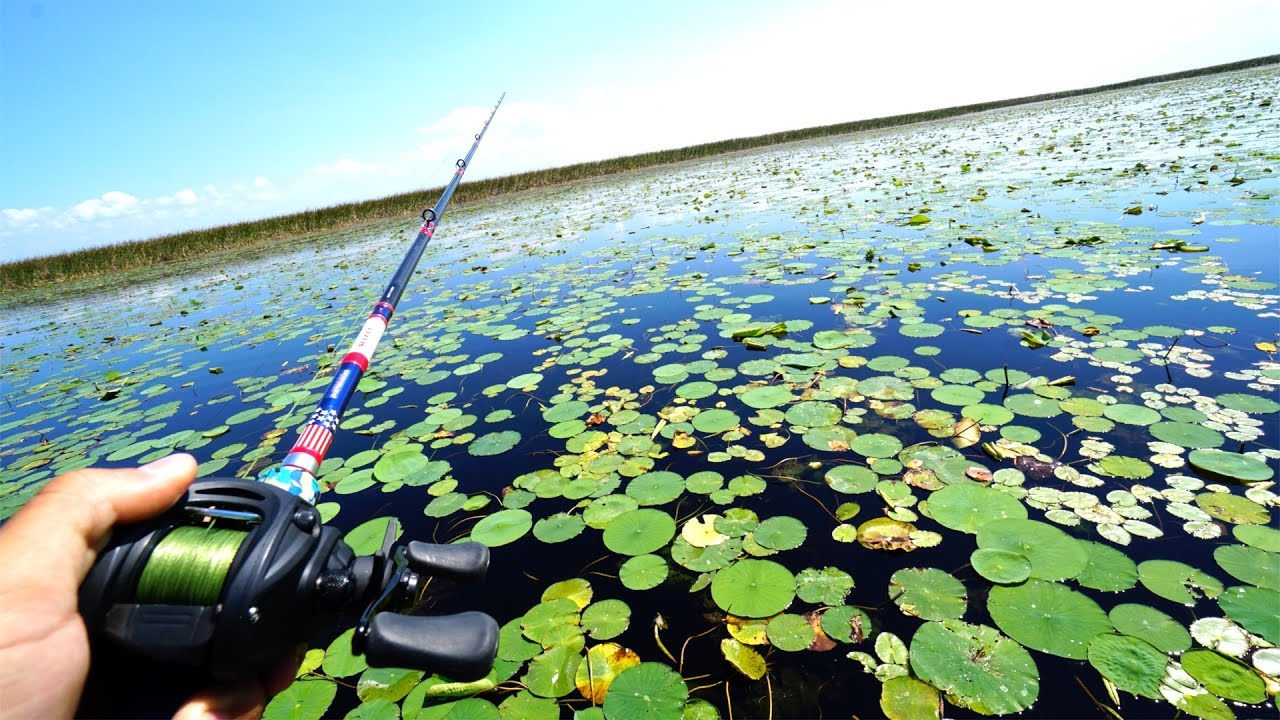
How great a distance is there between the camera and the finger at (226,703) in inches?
29.5

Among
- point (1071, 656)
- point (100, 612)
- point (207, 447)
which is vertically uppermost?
point (100, 612)

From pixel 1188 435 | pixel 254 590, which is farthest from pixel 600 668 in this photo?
pixel 1188 435

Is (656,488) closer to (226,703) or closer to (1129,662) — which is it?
(1129,662)

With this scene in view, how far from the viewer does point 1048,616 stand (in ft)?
4.62

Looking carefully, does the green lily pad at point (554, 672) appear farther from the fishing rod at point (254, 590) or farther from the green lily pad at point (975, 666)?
the green lily pad at point (975, 666)

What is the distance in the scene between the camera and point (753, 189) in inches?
550

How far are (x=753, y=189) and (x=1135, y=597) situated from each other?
542 inches

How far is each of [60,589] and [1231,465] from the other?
10.2 ft

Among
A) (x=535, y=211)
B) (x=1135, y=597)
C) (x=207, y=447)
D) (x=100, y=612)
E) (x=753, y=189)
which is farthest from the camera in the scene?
(x=535, y=211)

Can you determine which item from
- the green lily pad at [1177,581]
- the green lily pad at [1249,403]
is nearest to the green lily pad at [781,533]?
the green lily pad at [1177,581]

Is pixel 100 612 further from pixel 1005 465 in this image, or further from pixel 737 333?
pixel 737 333

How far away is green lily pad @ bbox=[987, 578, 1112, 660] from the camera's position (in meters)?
1.33

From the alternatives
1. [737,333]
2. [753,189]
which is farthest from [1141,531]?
[753,189]

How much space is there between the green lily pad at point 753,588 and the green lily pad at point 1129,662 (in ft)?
2.48
